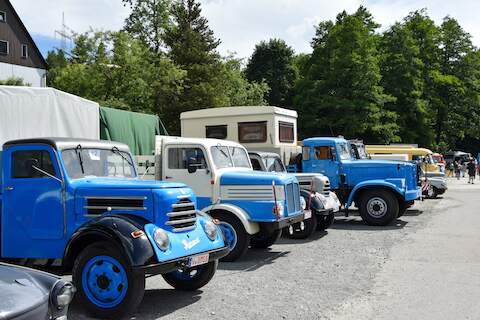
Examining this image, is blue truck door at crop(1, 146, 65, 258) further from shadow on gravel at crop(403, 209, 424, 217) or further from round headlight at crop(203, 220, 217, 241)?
shadow on gravel at crop(403, 209, 424, 217)

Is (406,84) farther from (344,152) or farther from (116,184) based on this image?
(116,184)

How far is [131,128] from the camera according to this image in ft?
46.2

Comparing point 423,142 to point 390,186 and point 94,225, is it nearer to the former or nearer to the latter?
point 390,186

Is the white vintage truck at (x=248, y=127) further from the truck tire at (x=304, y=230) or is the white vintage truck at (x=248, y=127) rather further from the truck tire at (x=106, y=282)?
the truck tire at (x=106, y=282)

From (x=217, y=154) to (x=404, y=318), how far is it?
4.95 meters

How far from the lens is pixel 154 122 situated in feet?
51.0

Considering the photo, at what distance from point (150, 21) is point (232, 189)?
1263 inches

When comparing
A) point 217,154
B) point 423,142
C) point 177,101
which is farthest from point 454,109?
point 217,154

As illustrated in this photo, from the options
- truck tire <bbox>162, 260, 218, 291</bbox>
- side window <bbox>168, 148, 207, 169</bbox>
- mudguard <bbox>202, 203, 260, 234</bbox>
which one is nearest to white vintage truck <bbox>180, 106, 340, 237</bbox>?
side window <bbox>168, 148, 207, 169</bbox>

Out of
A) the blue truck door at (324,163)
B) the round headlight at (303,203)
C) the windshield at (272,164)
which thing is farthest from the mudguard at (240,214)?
the blue truck door at (324,163)

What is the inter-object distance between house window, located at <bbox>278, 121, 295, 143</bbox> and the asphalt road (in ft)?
17.4

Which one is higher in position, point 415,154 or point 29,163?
point 415,154

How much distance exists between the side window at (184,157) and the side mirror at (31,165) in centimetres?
327

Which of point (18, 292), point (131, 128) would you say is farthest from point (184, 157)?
point (18, 292)
